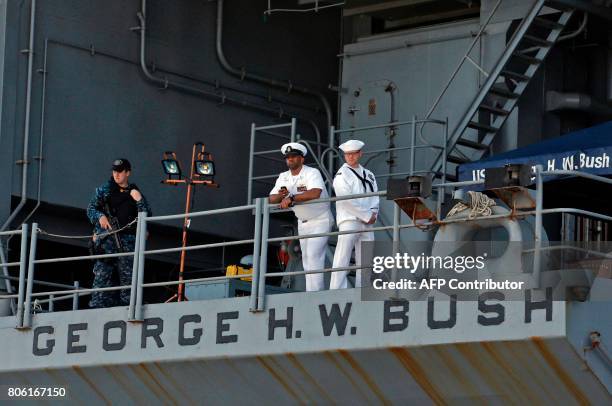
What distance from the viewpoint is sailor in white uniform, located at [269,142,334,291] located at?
539 inches

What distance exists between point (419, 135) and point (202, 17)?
3357 mm

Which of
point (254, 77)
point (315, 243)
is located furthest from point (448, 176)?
point (315, 243)

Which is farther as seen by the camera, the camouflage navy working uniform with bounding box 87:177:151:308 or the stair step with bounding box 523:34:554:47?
the stair step with bounding box 523:34:554:47

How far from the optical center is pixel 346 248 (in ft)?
44.5

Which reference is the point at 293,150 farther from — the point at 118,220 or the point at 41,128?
the point at 41,128

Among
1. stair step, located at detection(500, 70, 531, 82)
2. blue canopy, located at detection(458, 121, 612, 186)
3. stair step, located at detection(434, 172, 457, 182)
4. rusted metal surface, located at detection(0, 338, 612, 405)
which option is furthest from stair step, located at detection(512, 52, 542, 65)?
rusted metal surface, located at detection(0, 338, 612, 405)

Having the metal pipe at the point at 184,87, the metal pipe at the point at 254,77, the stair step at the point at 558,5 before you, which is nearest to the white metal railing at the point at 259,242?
the metal pipe at the point at 184,87

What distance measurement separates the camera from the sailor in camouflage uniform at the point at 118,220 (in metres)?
15.2

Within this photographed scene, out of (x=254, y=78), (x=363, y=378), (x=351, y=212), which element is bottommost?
(x=363, y=378)

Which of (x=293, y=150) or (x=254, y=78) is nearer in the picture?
(x=293, y=150)

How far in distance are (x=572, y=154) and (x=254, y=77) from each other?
Result: 6.91 meters

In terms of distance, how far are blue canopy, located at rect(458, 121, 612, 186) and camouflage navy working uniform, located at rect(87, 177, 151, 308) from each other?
11.6ft

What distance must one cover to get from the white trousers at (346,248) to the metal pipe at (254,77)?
6.77m

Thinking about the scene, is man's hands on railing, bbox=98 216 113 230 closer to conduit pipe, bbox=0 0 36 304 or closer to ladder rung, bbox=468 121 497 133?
conduit pipe, bbox=0 0 36 304
